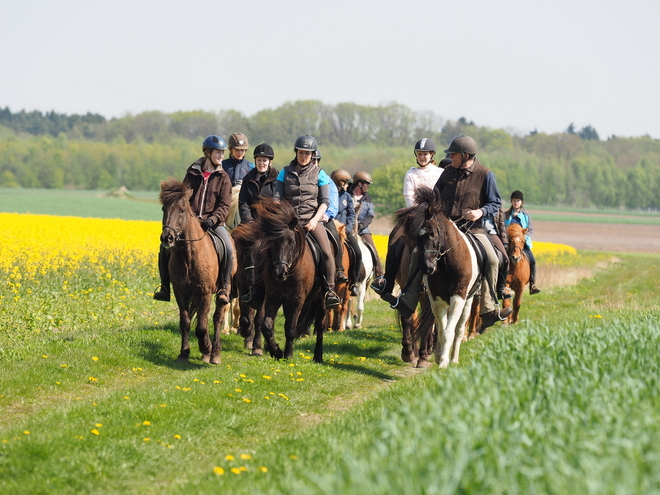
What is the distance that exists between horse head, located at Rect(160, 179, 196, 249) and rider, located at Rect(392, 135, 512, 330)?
2.99 metres

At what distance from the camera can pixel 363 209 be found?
15180mm

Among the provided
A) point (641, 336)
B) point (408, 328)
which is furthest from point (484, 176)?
point (641, 336)

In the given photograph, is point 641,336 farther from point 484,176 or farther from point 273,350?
point 273,350

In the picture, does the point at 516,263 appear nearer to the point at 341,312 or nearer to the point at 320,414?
the point at 341,312

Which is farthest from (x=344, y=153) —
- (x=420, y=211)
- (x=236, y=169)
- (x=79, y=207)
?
(x=420, y=211)

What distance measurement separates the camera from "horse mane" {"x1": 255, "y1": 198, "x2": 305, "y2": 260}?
388 inches

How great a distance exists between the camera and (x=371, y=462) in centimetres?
399

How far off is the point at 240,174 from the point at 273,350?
136 inches

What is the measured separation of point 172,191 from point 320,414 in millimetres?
3473

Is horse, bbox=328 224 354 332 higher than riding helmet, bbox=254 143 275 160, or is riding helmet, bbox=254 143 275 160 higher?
riding helmet, bbox=254 143 275 160

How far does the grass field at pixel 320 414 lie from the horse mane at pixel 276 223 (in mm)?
1523

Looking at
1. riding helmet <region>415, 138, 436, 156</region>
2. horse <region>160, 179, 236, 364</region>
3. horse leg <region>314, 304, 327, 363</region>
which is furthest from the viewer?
riding helmet <region>415, 138, 436, 156</region>

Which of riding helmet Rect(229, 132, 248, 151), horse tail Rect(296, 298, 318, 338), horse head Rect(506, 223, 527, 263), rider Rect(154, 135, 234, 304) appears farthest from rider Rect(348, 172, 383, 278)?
rider Rect(154, 135, 234, 304)

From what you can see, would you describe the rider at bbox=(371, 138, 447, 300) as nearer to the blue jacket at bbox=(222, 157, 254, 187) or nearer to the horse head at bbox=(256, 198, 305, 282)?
the horse head at bbox=(256, 198, 305, 282)
